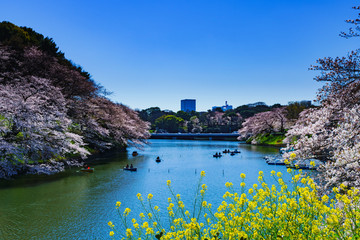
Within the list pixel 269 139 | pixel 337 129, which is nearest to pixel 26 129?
pixel 337 129

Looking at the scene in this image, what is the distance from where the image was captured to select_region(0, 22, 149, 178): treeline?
2305cm

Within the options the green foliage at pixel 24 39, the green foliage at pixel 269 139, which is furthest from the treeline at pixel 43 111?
the green foliage at pixel 269 139

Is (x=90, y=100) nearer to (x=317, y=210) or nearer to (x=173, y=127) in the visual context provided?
(x=317, y=210)

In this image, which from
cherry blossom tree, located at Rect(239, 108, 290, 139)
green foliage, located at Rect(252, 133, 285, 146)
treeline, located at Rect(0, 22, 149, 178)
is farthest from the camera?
cherry blossom tree, located at Rect(239, 108, 290, 139)

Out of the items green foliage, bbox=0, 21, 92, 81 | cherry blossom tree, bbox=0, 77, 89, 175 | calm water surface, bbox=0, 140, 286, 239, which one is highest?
green foliage, bbox=0, 21, 92, 81

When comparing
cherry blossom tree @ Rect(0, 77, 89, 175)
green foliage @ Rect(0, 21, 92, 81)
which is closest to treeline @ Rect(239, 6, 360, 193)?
cherry blossom tree @ Rect(0, 77, 89, 175)

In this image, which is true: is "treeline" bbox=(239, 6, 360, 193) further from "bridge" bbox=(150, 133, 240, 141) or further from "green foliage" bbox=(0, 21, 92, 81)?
"bridge" bbox=(150, 133, 240, 141)

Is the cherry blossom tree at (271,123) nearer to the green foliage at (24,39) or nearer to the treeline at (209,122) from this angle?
the treeline at (209,122)

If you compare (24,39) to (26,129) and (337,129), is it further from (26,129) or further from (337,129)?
(337,129)

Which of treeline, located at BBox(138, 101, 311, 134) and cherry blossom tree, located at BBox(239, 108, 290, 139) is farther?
treeline, located at BBox(138, 101, 311, 134)

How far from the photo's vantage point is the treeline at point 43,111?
23.0 m

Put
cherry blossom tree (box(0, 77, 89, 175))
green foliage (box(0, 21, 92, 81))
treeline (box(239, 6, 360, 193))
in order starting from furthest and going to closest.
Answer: green foliage (box(0, 21, 92, 81)), cherry blossom tree (box(0, 77, 89, 175)), treeline (box(239, 6, 360, 193))

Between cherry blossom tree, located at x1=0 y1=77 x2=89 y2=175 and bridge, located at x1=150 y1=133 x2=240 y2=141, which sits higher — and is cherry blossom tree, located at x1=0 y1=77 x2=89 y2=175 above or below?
above

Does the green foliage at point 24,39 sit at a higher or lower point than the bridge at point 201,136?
higher
